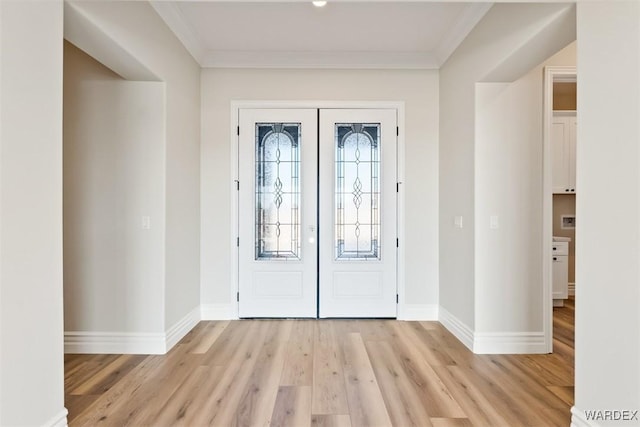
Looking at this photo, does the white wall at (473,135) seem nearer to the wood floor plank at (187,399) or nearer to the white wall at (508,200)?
the white wall at (508,200)

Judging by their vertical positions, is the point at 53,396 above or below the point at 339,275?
below

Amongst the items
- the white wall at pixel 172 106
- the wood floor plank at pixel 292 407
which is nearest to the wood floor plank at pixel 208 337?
the white wall at pixel 172 106

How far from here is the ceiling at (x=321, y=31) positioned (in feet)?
10.2

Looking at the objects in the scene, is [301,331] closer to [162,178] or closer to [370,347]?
[370,347]

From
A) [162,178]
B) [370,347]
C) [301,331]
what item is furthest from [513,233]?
[162,178]

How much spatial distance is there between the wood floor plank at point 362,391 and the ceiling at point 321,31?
2759mm

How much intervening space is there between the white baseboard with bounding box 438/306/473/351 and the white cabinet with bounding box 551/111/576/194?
2424 mm

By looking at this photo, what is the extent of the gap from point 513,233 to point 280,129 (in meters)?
2.57

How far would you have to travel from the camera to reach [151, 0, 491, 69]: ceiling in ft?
10.2

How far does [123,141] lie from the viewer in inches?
122

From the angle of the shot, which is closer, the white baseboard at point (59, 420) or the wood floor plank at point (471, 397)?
the white baseboard at point (59, 420)

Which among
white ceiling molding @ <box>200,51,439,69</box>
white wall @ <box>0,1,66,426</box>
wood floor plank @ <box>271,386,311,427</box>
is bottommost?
wood floor plank @ <box>271,386,311,427</box>
